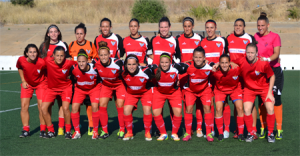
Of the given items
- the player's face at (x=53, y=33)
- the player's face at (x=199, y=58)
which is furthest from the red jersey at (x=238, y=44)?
the player's face at (x=53, y=33)

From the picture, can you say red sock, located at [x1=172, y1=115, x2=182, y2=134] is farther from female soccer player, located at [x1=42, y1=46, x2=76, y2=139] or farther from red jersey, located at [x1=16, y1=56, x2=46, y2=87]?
red jersey, located at [x1=16, y1=56, x2=46, y2=87]

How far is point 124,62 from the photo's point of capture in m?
5.41

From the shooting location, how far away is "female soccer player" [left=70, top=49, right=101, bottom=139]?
18.1ft

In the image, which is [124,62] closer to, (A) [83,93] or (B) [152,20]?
(A) [83,93]

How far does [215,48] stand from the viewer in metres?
5.52

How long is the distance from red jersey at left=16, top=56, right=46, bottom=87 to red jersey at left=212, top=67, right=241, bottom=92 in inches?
118

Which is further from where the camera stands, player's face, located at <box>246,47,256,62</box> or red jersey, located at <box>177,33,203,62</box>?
red jersey, located at <box>177,33,203,62</box>

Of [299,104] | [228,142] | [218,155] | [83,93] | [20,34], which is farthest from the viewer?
[20,34]

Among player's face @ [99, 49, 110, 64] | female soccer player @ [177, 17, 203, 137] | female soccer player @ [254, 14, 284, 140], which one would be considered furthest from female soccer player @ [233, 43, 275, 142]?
player's face @ [99, 49, 110, 64]

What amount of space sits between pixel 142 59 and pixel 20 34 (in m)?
20.2

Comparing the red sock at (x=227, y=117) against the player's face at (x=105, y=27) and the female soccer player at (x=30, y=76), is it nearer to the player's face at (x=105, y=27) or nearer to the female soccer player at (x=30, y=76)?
the player's face at (x=105, y=27)

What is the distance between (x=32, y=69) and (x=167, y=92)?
2.40m

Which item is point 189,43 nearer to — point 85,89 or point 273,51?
point 273,51

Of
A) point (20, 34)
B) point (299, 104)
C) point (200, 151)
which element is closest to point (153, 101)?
point (200, 151)
